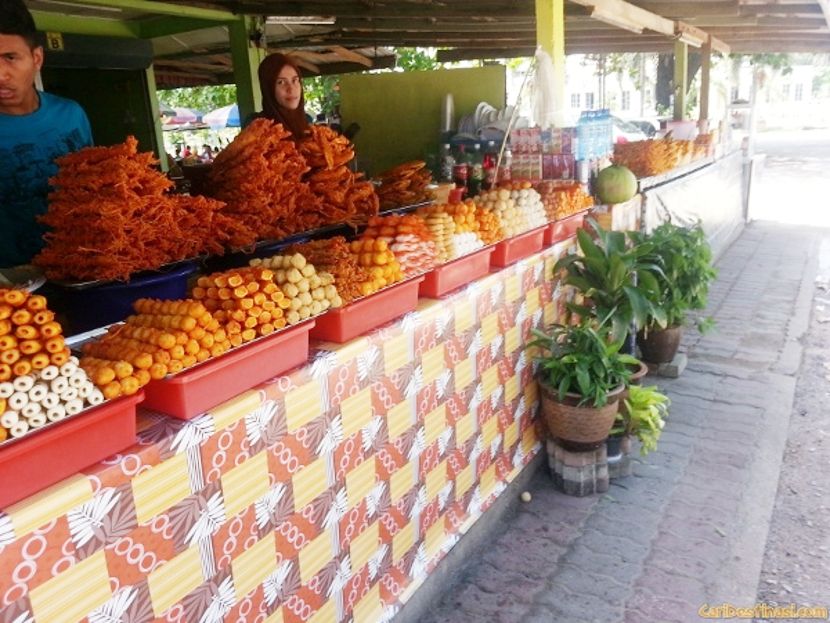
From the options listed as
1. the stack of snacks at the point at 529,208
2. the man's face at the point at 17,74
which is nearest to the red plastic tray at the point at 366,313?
the stack of snacks at the point at 529,208

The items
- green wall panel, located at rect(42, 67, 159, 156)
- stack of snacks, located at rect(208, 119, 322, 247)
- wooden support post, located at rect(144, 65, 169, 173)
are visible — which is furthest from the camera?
green wall panel, located at rect(42, 67, 159, 156)

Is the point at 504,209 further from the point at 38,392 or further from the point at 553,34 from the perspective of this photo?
the point at 38,392

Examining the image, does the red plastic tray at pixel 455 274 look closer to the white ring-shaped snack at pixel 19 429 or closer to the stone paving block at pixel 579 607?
the stone paving block at pixel 579 607

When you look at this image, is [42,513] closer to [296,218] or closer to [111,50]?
[296,218]

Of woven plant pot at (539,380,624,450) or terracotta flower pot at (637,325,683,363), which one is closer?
woven plant pot at (539,380,624,450)

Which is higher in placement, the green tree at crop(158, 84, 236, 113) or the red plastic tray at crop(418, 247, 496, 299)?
the green tree at crop(158, 84, 236, 113)

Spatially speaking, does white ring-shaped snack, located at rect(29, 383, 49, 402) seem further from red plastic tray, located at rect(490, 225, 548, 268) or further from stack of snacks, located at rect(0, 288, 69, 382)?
red plastic tray, located at rect(490, 225, 548, 268)

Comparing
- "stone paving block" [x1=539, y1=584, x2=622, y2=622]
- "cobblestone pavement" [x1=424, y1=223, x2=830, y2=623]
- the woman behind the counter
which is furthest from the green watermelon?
"stone paving block" [x1=539, y1=584, x2=622, y2=622]

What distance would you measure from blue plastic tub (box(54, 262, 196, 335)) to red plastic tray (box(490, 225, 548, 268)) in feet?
5.31

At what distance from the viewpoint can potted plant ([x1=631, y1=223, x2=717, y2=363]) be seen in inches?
173

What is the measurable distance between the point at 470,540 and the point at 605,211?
257 centimetres

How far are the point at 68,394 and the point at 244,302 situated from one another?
526 millimetres

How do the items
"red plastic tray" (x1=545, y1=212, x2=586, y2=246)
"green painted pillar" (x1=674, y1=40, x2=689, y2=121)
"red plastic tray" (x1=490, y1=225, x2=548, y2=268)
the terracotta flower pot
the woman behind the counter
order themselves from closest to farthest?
the woman behind the counter
"red plastic tray" (x1=490, y1=225, x2=548, y2=268)
"red plastic tray" (x1=545, y1=212, x2=586, y2=246)
the terracotta flower pot
"green painted pillar" (x1=674, y1=40, x2=689, y2=121)

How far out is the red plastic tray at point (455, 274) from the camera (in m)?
2.64
